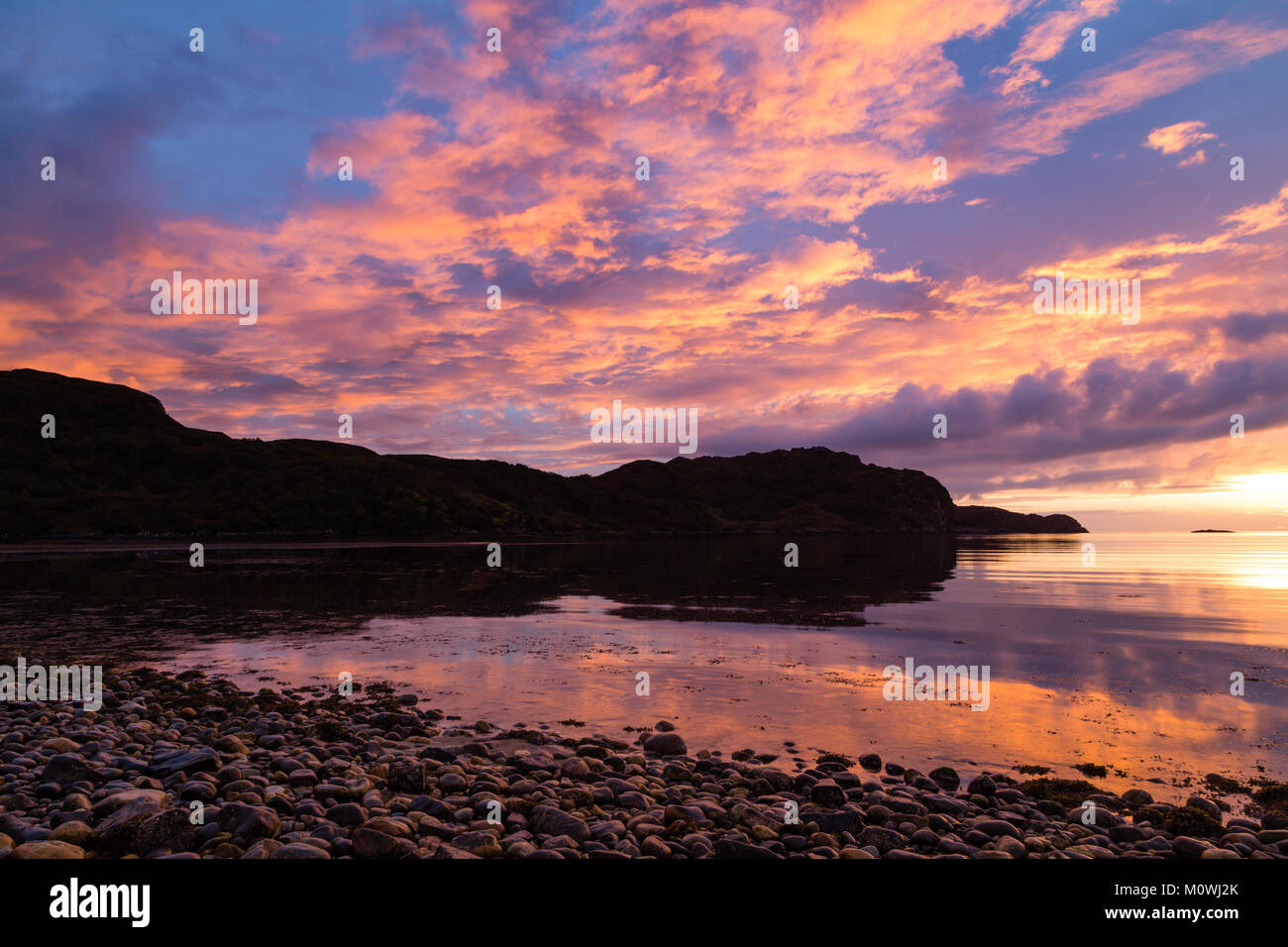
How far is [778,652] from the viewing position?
22500mm

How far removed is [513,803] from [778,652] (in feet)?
48.4

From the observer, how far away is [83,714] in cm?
1404

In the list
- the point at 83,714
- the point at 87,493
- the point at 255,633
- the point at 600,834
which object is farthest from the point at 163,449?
the point at 600,834

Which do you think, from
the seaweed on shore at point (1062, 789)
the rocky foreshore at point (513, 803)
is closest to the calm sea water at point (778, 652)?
the seaweed on shore at point (1062, 789)

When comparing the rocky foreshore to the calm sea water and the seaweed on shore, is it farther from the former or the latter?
the calm sea water

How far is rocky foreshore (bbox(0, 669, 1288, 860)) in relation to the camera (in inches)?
303

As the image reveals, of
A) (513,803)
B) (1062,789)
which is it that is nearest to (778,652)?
(1062,789)

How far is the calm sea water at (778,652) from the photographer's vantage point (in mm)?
13695

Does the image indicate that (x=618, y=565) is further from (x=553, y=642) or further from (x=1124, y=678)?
(x=1124, y=678)

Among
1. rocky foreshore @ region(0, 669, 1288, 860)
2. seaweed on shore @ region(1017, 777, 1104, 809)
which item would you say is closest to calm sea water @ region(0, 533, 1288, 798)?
seaweed on shore @ region(1017, 777, 1104, 809)

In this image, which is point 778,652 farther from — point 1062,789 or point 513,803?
point 513,803

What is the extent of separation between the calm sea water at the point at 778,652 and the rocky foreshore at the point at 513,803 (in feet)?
5.45
